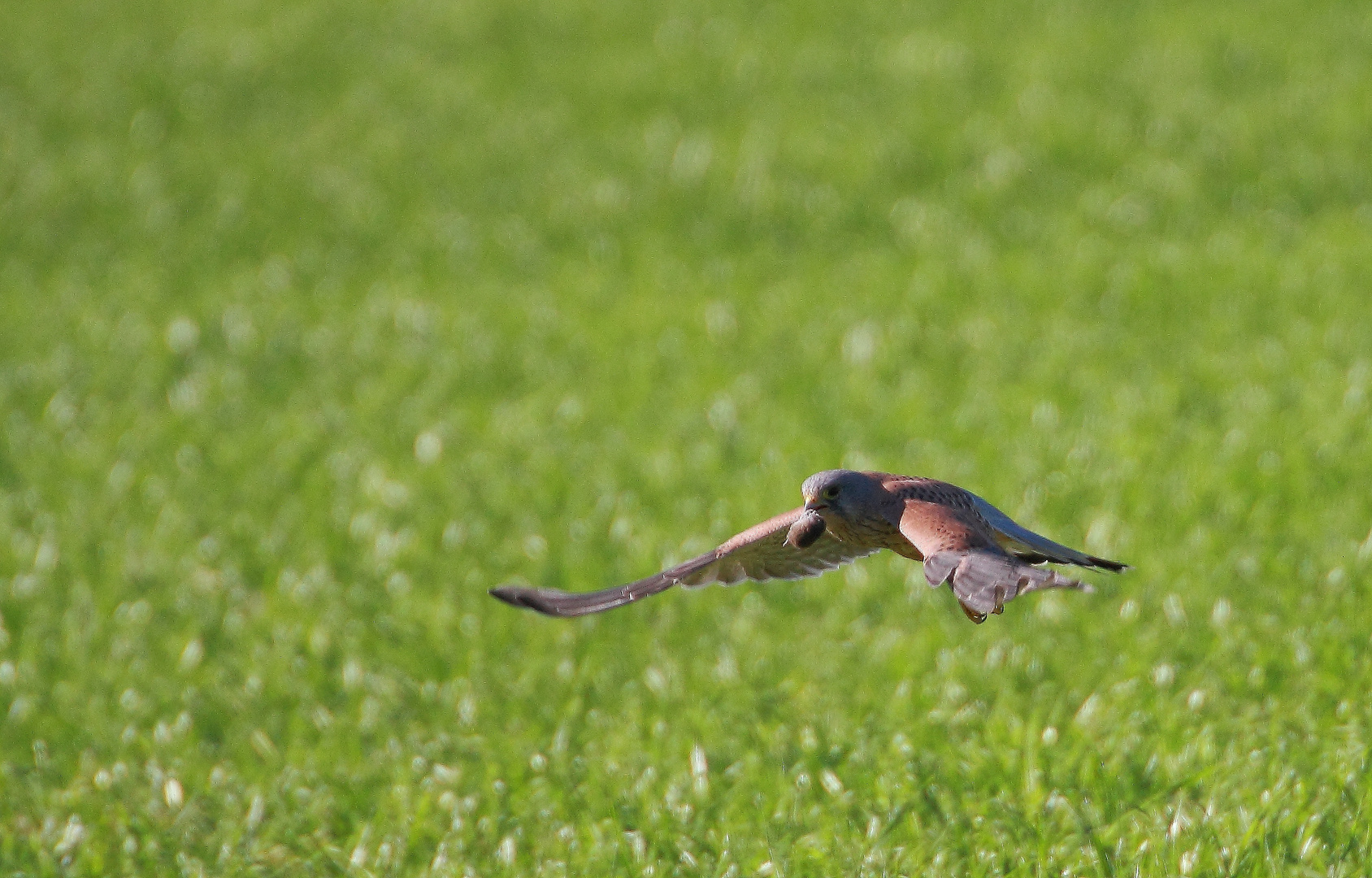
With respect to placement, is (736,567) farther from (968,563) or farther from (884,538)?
(968,563)

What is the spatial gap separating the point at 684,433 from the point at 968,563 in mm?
4645

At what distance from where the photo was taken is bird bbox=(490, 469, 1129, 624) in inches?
98.7

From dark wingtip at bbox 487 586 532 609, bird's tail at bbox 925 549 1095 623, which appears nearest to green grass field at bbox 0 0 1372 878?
dark wingtip at bbox 487 586 532 609

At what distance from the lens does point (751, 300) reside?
28.2ft

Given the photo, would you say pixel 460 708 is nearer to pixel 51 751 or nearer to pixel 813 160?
pixel 51 751

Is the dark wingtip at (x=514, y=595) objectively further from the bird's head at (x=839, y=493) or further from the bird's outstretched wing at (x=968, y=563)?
the bird's outstretched wing at (x=968, y=563)

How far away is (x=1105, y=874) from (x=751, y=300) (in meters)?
5.40

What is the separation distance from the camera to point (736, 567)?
3.35 meters

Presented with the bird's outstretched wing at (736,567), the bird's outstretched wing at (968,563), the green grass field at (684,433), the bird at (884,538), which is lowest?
the green grass field at (684,433)

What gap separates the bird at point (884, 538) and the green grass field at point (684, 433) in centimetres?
98

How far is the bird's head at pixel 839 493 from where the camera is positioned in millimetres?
2865

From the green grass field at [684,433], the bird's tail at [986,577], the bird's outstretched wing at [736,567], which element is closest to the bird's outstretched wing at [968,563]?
the bird's tail at [986,577]

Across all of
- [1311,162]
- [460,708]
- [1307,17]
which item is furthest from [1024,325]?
[1307,17]

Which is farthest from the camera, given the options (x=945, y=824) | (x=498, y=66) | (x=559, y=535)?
(x=498, y=66)
